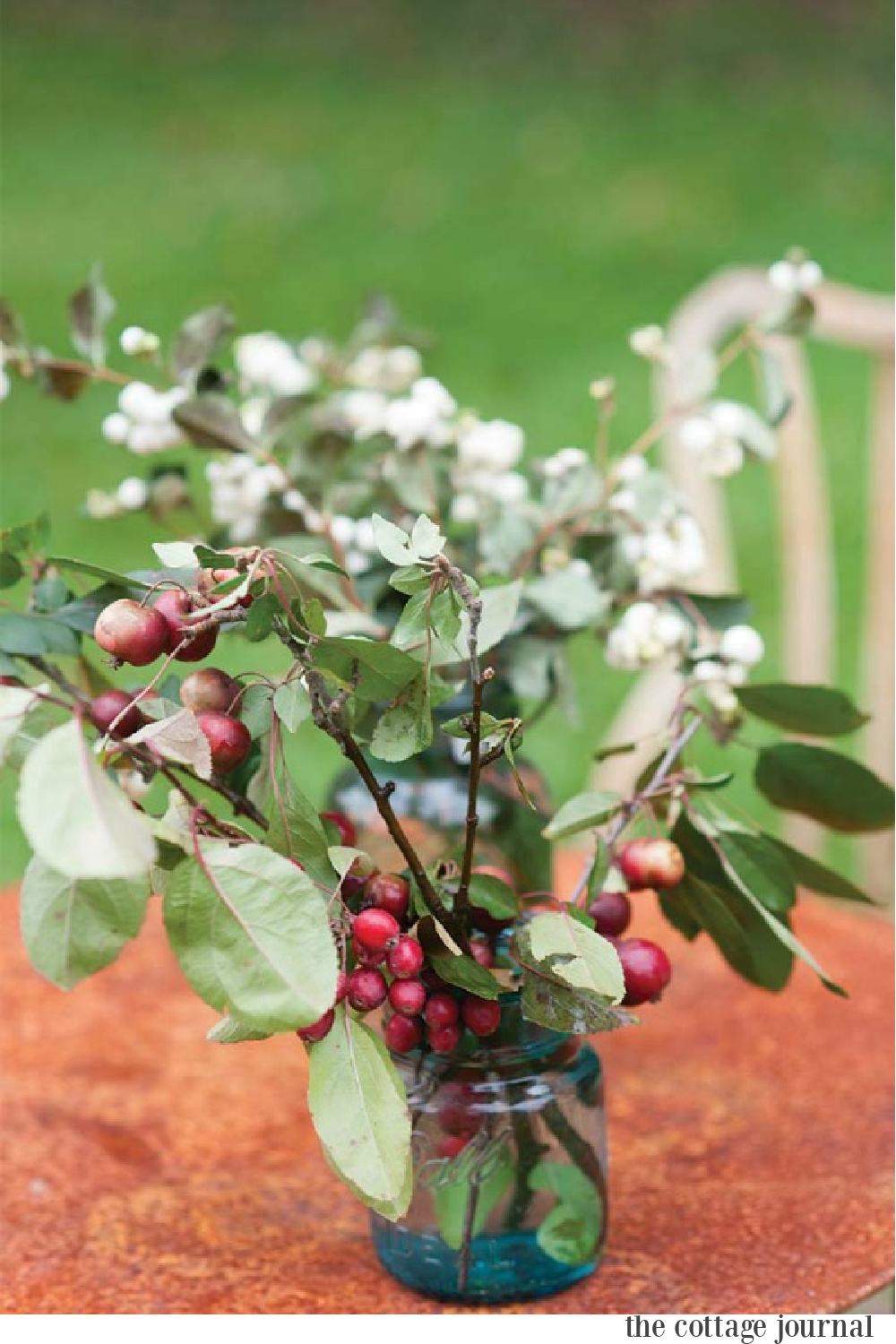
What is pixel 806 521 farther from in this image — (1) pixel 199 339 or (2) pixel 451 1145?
(2) pixel 451 1145

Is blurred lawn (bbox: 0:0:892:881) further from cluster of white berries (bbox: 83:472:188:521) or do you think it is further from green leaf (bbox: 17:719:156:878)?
green leaf (bbox: 17:719:156:878)

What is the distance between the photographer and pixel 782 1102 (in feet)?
2.96

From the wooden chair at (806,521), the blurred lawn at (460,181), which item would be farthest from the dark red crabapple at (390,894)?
the blurred lawn at (460,181)

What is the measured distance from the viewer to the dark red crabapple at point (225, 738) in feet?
1.94

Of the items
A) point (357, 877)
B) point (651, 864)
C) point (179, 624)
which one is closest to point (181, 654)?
point (179, 624)

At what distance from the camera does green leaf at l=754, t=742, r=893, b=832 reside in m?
0.76

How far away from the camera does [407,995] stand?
61 cm

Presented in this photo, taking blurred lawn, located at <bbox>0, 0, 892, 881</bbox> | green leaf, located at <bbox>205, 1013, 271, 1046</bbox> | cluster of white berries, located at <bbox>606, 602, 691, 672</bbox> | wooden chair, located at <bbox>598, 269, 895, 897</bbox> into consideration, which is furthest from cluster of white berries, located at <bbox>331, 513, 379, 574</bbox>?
blurred lawn, located at <bbox>0, 0, 892, 881</bbox>

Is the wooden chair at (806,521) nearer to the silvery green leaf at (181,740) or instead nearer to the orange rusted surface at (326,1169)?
the orange rusted surface at (326,1169)

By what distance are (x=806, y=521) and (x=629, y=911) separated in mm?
967

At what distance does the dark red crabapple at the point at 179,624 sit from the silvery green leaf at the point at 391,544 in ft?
0.23

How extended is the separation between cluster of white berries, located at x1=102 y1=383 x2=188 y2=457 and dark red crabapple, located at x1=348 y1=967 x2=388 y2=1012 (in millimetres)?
393

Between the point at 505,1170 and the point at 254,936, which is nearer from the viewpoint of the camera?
the point at 254,936

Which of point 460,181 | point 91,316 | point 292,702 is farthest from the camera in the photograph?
point 460,181
